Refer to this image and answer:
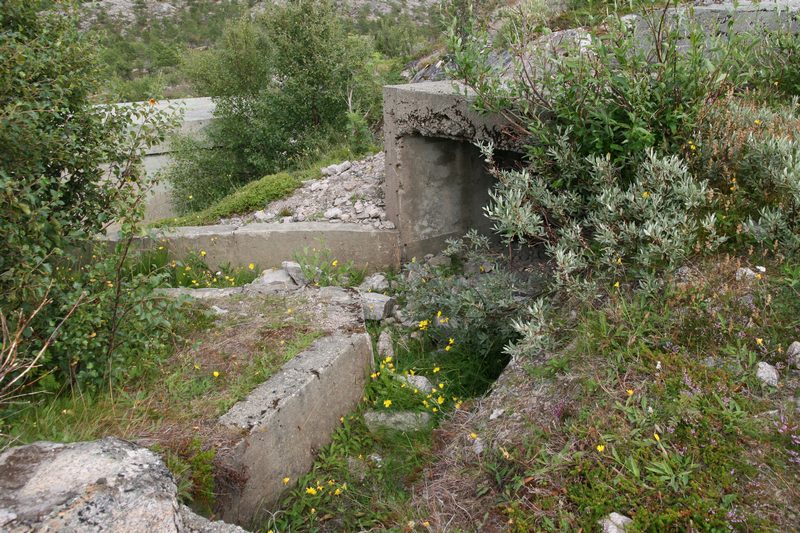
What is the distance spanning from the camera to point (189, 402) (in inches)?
128

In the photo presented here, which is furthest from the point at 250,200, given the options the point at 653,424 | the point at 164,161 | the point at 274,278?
the point at 653,424

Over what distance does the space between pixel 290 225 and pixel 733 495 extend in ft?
15.8

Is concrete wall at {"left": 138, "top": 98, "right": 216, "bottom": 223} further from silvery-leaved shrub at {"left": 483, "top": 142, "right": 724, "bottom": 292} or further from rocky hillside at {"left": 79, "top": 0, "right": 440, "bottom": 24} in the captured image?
rocky hillside at {"left": 79, "top": 0, "right": 440, "bottom": 24}

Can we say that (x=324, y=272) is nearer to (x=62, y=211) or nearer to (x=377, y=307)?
(x=377, y=307)

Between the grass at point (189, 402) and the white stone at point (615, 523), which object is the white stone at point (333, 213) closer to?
the grass at point (189, 402)

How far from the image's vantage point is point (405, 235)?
6.12m

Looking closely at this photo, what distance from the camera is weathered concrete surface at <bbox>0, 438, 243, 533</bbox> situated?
78.0 inches

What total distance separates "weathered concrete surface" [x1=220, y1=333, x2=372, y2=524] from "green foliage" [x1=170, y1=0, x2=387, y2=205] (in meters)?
5.60

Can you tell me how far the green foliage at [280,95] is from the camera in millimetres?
9594

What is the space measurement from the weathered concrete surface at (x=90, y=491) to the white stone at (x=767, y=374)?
2289mm

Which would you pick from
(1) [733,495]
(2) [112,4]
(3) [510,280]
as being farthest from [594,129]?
(2) [112,4]

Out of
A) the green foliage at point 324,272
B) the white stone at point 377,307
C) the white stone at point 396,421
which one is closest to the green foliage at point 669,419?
the white stone at point 396,421

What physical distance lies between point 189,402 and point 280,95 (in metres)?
7.54

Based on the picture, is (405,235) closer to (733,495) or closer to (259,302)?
(259,302)
